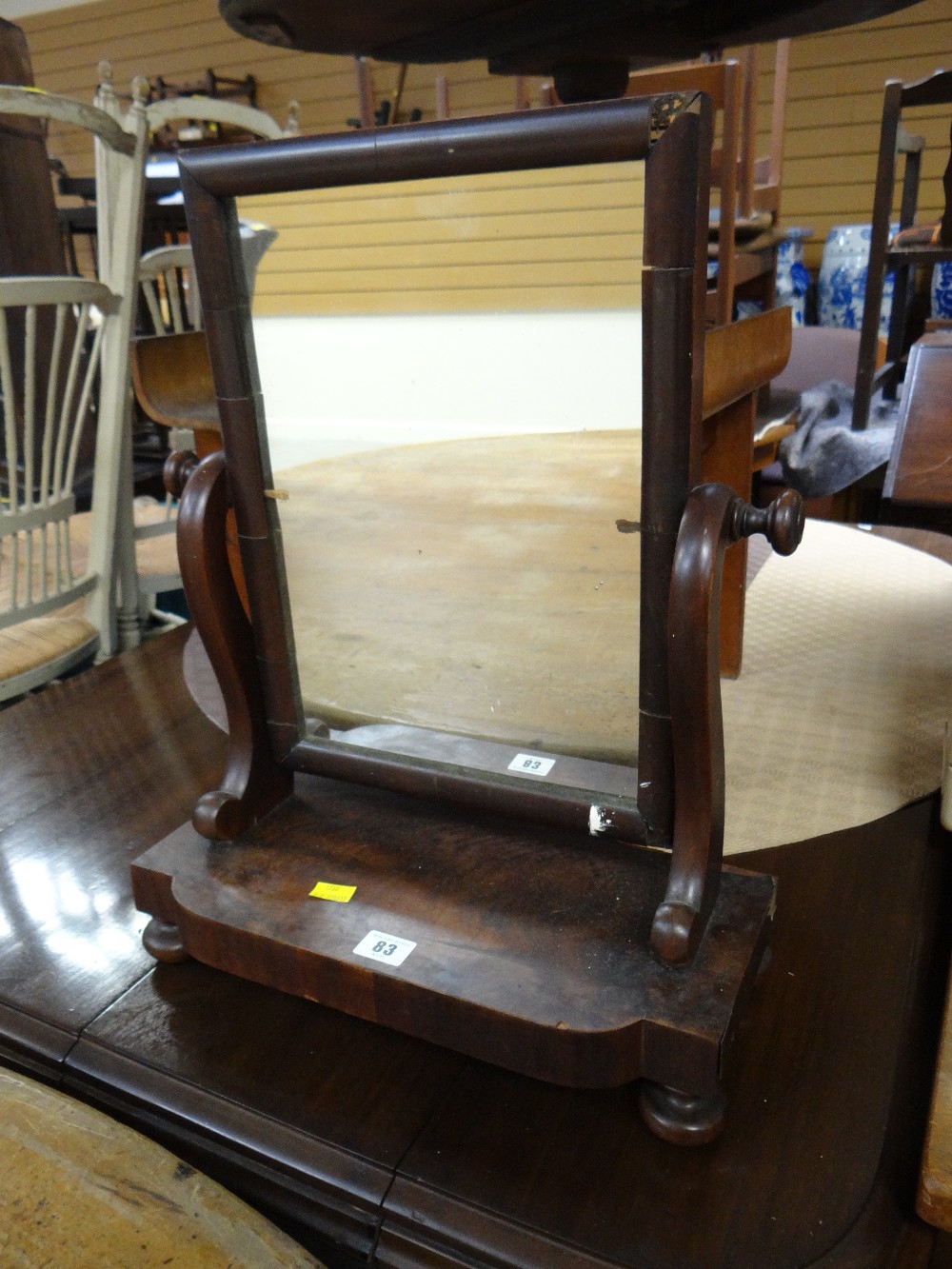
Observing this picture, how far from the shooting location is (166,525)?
4.96ft

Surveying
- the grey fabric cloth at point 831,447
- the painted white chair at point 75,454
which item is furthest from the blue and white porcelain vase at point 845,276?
the painted white chair at point 75,454

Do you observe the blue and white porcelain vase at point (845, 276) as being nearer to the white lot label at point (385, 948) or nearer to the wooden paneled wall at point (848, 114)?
the wooden paneled wall at point (848, 114)

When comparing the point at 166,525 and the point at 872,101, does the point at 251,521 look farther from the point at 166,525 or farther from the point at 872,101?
the point at 872,101

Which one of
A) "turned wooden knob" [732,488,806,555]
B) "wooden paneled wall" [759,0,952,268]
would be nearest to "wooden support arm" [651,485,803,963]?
"turned wooden knob" [732,488,806,555]

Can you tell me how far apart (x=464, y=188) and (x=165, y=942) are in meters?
0.50

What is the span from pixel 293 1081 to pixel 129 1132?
0.30 feet

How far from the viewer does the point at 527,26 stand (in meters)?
0.49

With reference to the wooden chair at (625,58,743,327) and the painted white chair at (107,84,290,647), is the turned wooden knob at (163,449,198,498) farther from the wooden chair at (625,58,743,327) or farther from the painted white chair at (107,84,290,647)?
the wooden chair at (625,58,743,327)

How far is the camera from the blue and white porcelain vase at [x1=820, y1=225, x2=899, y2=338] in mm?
3104

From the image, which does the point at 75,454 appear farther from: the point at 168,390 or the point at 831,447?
the point at 831,447

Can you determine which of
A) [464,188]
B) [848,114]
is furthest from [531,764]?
[848,114]

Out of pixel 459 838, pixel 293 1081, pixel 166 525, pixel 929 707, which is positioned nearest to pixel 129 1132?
pixel 293 1081

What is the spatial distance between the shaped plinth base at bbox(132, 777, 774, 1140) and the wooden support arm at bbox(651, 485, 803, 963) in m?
0.03

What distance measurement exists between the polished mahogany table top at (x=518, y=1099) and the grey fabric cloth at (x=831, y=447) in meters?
1.40
